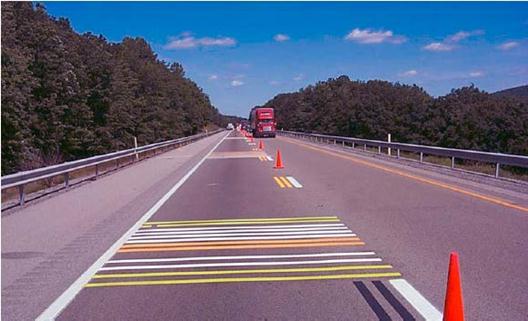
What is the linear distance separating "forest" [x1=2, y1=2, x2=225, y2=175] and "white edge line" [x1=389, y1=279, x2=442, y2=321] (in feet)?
85.9

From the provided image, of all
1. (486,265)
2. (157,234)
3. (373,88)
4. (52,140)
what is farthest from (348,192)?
(373,88)

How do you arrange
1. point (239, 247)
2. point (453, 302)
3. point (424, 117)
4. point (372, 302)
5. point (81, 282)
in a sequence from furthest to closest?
1. point (424, 117)
2. point (239, 247)
3. point (81, 282)
4. point (372, 302)
5. point (453, 302)

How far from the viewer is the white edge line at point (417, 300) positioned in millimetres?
5316

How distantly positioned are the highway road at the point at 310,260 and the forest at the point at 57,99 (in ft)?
68.1

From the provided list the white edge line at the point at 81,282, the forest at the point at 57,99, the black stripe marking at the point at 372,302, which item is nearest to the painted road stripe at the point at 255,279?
the white edge line at the point at 81,282

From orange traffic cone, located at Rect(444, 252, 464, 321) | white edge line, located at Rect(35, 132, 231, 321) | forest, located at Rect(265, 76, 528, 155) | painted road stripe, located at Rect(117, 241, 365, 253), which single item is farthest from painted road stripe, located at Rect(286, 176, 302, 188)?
forest, located at Rect(265, 76, 528, 155)

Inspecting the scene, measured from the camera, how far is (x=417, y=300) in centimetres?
577

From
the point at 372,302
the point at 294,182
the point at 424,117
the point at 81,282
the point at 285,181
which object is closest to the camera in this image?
the point at 372,302

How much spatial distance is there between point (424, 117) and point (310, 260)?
3469 inches

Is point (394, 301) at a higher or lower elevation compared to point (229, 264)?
higher

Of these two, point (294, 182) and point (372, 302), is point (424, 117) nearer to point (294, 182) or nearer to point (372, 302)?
point (294, 182)

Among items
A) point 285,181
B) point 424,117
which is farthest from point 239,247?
point 424,117

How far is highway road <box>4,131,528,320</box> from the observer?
18.5 ft

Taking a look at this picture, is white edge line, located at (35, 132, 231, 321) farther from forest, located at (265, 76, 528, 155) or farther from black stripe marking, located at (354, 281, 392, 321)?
forest, located at (265, 76, 528, 155)
